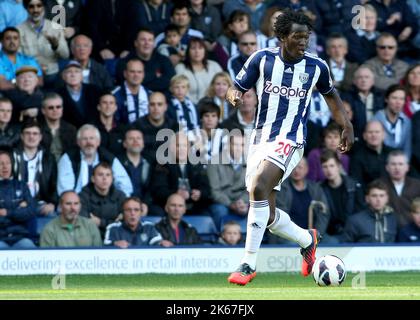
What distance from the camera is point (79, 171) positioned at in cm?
1441

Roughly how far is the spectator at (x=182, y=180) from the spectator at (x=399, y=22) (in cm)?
383

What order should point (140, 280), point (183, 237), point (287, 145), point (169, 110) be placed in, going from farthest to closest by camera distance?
point (169, 110)
point (183, 237)
point (140, 280)
point (287, 145)

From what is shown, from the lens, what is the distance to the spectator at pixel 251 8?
16.5 metres

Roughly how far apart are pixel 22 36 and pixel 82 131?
5.60 ft

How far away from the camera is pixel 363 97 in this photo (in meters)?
15.8

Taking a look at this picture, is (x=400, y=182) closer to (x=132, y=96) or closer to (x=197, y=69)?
(x=197, y=69)

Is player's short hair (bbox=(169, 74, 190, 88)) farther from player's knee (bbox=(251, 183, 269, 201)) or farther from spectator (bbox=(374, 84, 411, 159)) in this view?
player's knee (bbox=(251, 183, 269, 201))

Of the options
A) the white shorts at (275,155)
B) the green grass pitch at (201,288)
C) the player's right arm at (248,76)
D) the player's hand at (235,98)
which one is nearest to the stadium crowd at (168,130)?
the green grass pitch at (201,288)

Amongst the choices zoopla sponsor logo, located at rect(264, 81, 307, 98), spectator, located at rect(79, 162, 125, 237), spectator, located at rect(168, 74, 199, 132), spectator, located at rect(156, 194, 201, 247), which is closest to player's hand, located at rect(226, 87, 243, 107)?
zoopla sponsor logo, located at rect(264, 81, 307, 98)

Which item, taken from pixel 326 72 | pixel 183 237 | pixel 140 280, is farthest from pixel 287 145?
pixel 183 237

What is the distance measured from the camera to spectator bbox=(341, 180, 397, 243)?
47.0 ft

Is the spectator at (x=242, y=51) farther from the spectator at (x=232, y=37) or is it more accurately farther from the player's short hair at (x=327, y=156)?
the player's short hair at (x=327, y=156)

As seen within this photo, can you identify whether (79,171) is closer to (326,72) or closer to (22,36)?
(22,36)

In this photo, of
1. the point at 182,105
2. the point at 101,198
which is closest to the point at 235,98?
the point at 101,198
